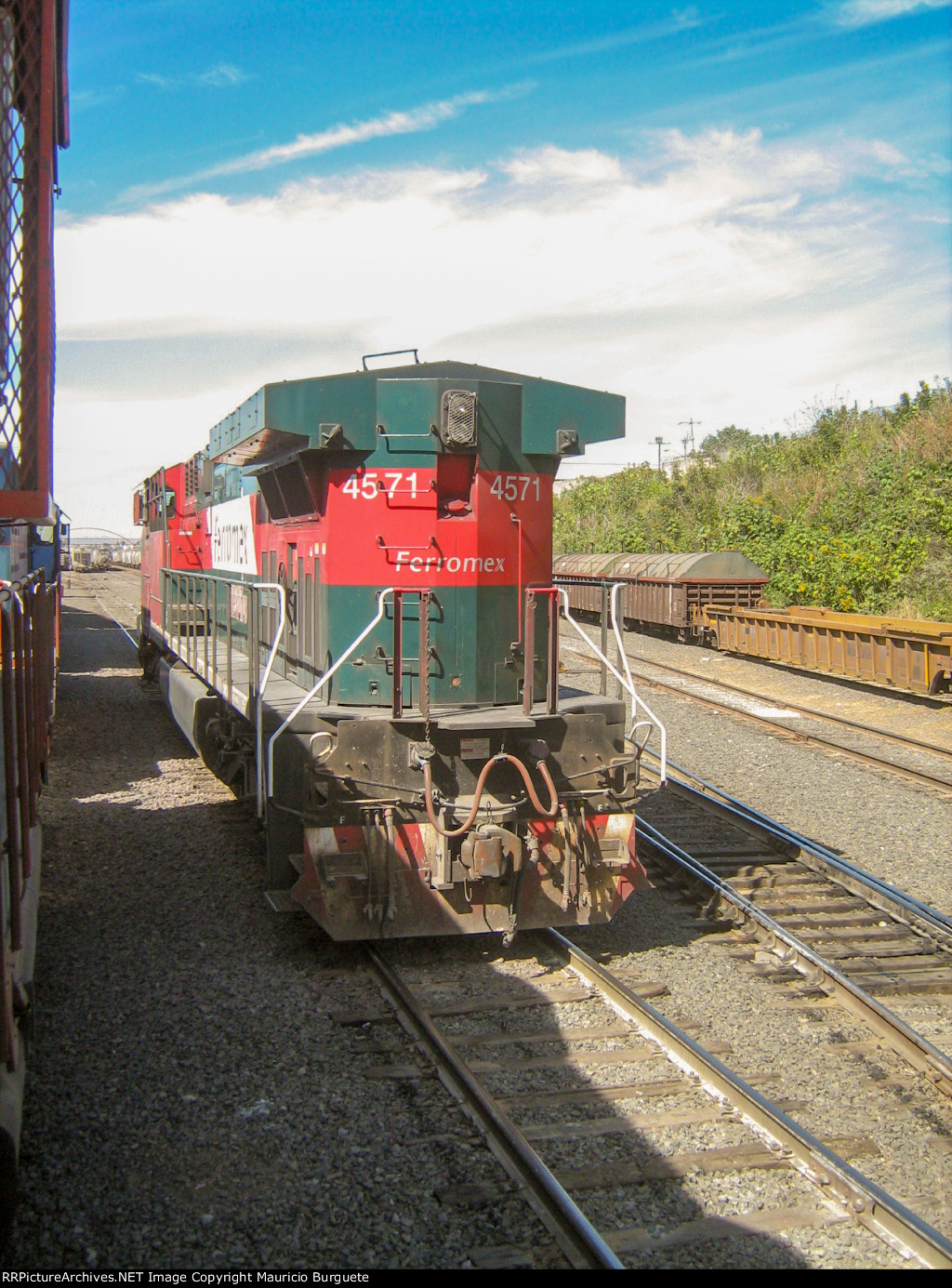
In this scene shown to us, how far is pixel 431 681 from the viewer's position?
245 inches

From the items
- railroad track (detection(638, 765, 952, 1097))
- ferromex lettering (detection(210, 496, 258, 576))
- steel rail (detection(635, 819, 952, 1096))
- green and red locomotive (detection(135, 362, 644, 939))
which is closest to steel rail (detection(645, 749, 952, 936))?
railroad track (detection(638, 765, 952, 1097))

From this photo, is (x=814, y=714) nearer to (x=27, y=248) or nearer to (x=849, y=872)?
(x=849, y=872)

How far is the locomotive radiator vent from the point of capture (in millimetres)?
5961

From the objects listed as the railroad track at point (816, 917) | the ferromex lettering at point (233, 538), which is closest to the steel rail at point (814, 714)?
the railroad track at point (816, 917)

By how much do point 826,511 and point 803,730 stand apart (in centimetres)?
1708

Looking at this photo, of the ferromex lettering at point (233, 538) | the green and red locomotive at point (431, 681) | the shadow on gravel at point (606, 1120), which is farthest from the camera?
the ferromex lettering at point (233, 538)

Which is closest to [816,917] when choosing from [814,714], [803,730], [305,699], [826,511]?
[305,699]

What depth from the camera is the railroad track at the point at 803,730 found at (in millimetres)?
10750

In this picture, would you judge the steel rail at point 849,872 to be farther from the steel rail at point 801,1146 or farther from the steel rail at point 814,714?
the steel rail at point 814,714

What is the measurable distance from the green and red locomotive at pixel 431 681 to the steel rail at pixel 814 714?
6.88m

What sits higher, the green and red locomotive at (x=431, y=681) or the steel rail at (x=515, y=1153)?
the green and red locomotive at (x=431, y=681)

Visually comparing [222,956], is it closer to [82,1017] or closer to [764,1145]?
[82,1017]

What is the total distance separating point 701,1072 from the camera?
448cm
